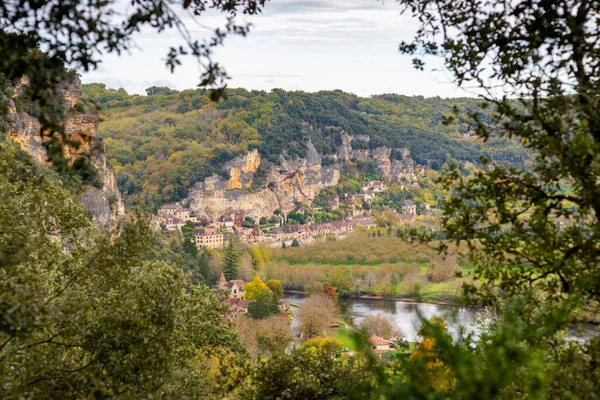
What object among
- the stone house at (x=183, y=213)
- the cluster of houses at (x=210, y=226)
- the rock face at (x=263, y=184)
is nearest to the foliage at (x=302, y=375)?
the cluster of houses at (x=210, y=226)

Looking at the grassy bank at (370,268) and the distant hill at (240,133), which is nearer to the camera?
the grassy bank at (370,268)

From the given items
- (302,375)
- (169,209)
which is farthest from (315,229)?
(302,375)

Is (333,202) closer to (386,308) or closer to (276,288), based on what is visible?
(276,288)

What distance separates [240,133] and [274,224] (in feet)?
53.1

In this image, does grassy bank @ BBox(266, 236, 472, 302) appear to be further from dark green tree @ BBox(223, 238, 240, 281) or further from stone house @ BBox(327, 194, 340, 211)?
stone house @ BBox(327, 194, 340, 211)

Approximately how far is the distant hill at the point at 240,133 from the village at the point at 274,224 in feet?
14.8

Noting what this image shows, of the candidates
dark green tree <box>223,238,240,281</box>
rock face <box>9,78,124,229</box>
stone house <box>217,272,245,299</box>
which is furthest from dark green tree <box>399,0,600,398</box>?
dark green tree <box>223,238,240,281</box>

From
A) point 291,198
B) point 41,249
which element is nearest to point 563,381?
point 41,249

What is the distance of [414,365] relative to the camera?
3527mm

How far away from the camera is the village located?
6488 centimetres

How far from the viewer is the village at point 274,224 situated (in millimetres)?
64875

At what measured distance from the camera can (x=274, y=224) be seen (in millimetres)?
76562

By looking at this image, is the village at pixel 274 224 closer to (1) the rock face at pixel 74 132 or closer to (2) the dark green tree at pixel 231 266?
(2) the dark green tree at pixel 231 266

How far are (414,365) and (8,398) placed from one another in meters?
2.34
